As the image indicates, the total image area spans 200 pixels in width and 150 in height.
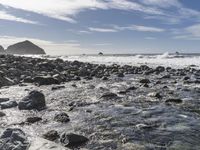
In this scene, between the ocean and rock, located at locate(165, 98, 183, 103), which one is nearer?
rock, located at locate(165, 98, 183, 103)

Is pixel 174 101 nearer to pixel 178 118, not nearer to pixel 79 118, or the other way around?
pixel 178 118

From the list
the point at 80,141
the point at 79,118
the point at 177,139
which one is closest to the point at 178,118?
the point at 177,139

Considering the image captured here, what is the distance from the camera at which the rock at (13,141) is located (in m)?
6.89

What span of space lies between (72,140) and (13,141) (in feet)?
Result: 4.58

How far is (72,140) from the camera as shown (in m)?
7.71

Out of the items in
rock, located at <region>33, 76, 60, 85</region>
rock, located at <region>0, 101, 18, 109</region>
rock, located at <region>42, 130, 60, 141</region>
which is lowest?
rock, located at <region>42, 130, 60, 141</region>

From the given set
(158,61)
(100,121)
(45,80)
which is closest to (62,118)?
(100,121)

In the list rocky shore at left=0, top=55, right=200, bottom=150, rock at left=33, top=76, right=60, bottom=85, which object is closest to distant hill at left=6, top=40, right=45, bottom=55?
rock at left=33, top=76, right=60, bottom=85

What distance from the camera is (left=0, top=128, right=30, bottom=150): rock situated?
689 cm

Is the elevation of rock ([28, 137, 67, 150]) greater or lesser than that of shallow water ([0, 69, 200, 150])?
greater

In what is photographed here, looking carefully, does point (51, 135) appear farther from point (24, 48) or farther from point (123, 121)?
point (24, 48)

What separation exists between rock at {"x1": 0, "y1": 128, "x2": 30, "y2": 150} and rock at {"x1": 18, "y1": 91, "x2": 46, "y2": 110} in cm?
400

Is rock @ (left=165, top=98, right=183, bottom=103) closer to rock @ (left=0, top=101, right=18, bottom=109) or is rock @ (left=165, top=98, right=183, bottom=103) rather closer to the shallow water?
the shallow water

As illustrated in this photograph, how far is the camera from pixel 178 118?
1027 cm
